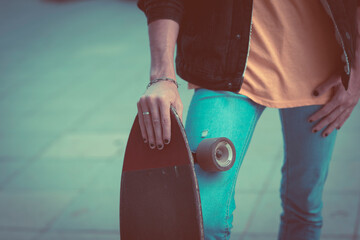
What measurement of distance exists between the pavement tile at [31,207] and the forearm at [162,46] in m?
1.96

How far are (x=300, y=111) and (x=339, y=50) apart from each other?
0.27m

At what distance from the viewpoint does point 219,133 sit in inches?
70.0

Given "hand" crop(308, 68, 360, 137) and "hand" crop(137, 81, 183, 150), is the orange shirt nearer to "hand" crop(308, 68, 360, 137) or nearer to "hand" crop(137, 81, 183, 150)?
"hand" crop(308, 68, 360, 137)

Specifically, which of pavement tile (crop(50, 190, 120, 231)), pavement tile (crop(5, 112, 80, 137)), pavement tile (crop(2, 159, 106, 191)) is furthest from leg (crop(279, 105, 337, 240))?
pavement tile (crop(5, 112, 80, 137))

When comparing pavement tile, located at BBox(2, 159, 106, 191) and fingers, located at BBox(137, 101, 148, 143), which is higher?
fingers, located at BBox(137, 101, 148, 143)

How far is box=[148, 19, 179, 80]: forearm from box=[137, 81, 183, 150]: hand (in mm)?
120

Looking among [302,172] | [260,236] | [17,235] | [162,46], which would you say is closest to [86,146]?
[17,235]

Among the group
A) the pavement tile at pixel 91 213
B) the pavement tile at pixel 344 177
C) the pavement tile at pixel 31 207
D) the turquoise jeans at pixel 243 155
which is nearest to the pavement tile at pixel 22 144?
the pavement tile at pixel 31 207

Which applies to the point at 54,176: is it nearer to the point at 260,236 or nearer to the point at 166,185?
the point at 260,236

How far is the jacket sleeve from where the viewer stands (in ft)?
5.94

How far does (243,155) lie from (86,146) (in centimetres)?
275

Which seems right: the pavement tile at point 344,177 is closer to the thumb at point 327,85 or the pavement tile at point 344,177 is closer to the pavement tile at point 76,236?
the pavement tile at point 76,236

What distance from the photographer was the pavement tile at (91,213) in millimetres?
3289

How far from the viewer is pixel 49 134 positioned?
473 centimetres
